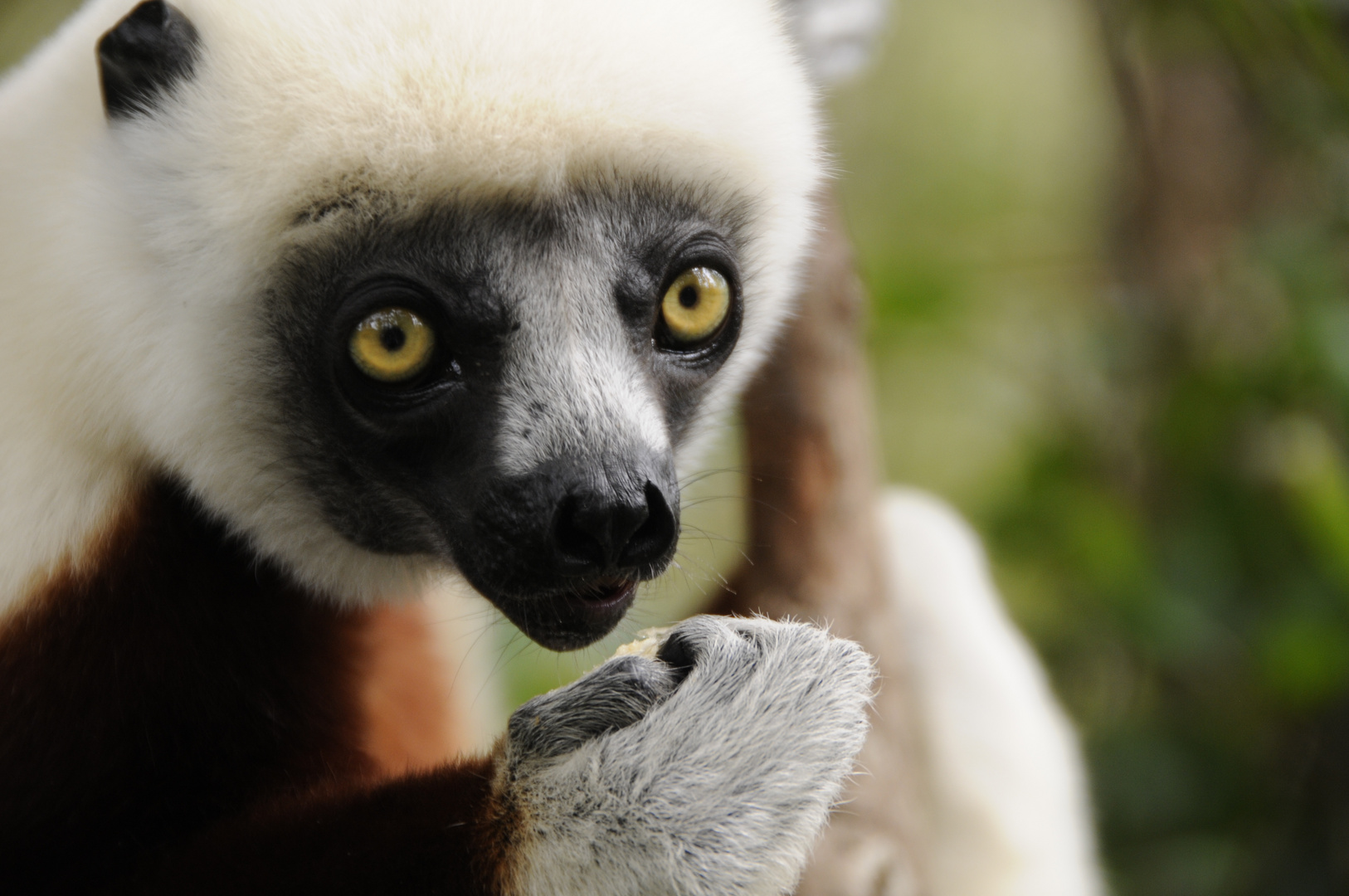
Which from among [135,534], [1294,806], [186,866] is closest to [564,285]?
[135,534]

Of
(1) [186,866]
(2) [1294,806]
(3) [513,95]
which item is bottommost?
(2) [1294,806]

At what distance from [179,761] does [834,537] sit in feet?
4.57

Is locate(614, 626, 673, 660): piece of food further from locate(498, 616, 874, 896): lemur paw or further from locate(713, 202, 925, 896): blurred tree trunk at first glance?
locate(713, 202, 925, 896): blurred tree trunk

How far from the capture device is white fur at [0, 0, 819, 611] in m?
1.57

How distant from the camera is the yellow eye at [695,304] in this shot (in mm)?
1811

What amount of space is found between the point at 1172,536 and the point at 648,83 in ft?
9.94

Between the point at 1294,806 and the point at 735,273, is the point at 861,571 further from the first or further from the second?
the point at 1294,806

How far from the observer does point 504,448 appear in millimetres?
1582

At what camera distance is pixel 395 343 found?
1623 mm

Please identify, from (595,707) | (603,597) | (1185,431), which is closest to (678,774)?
(595,707)

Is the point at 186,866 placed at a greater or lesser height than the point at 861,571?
greater

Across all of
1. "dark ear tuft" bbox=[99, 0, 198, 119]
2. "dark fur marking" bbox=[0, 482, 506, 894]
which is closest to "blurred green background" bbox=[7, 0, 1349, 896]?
"dark fur marking" bbox=[0, 482, 506, 894]

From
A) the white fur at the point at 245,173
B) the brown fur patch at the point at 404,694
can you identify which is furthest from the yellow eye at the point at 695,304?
the brown fur patch at the point at 404,694

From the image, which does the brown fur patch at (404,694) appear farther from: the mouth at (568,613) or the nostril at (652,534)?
the nostril at (652,534)
